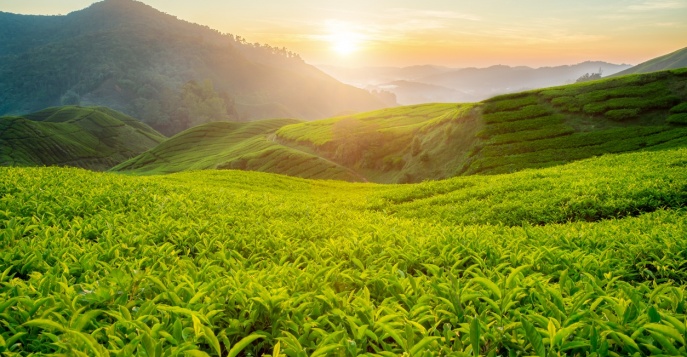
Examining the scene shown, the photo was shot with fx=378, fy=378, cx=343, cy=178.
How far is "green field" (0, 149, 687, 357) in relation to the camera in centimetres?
321

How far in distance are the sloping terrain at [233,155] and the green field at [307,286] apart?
66373mm

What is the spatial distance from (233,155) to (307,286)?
11344cm

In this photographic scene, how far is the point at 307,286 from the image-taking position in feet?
14.9

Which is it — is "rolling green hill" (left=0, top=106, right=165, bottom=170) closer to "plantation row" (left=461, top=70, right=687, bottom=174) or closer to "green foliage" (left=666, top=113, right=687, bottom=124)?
"plantation row" (left=461, top=70, right=687, bottom=174)

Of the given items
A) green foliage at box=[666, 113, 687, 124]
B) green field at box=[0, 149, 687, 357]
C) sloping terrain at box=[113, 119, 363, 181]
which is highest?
green foliage at box=[666, 113, 687, 124]

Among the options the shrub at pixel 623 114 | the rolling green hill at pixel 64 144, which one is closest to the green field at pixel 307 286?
the shrub at pixel 623 114

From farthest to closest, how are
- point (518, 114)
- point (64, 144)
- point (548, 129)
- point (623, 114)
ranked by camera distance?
point (64, 144), point (518, 114), point (548, 129), point (623, 114)

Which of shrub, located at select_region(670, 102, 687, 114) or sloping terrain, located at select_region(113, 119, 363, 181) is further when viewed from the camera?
sloping terrain, located at select_region(113, 119, 363, 181)

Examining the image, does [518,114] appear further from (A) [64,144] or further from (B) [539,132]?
(A) [64,144]

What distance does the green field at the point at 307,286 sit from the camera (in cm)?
321

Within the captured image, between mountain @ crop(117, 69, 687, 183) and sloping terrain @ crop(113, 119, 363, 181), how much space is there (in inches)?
175

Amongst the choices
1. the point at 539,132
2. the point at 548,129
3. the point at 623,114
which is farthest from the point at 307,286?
the point at 623,114

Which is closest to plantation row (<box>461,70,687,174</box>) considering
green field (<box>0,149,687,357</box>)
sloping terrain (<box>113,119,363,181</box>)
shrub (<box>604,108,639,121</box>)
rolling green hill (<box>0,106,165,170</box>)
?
shrub (<box>604,108,639,121</box>)

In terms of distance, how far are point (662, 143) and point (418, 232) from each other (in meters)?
44.2
